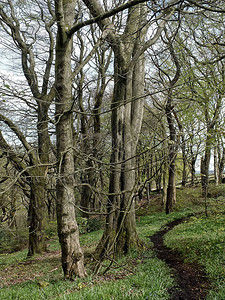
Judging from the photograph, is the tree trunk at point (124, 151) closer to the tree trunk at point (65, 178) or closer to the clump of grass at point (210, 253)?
the clump of grass at point (210, 253)

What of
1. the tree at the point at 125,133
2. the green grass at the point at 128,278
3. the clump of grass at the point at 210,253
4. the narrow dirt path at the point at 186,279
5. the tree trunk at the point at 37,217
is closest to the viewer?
the green grass at the point at 128,278

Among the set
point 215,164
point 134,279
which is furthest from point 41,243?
point 215,164

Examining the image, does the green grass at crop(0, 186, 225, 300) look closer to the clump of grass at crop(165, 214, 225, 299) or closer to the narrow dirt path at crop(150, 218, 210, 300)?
the clump of grass at crop(165, 214, 225, 299)

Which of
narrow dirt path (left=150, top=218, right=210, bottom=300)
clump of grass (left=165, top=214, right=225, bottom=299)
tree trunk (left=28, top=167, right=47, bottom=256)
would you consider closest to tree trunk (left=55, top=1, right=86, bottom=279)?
narrow dirt path (left=150, top=218, right=210, bottom=300)

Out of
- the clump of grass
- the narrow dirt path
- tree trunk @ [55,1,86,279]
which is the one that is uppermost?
tree trunk @ [55,1,86,279]

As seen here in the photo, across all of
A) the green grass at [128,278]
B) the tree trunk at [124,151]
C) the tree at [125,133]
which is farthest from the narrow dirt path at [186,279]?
the tree at [125,133]

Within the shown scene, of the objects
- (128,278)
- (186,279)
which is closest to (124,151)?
(128,278)

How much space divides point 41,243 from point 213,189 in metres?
14.9

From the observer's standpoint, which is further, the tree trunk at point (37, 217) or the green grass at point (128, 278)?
the tree trunk at point (37, 217)

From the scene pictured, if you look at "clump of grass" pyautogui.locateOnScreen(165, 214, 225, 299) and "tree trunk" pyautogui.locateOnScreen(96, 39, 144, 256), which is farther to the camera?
"tree trunk" pyautogui.locateOnScreen(96, 39, 144, 256)

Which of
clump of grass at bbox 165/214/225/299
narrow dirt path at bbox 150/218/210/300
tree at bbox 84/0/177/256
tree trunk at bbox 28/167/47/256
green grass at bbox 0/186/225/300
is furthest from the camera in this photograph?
tree trunk at bbox 28/167/47/256

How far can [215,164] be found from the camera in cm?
2550

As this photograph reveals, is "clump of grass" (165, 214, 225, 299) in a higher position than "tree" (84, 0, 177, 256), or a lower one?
lower

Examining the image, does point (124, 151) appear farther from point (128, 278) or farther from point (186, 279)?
point (186, 279)
